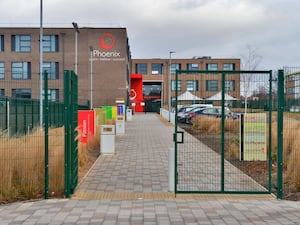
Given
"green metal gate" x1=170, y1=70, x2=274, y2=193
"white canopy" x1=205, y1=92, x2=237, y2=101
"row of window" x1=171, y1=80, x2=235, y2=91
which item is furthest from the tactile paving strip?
"row of window" x1=171, y1=80, x2=235, y2=91

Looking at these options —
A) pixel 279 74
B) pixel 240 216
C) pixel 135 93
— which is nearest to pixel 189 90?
pixel 279 74

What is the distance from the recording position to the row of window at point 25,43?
59812 mm

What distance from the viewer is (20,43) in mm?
60375

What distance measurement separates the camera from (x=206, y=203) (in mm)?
7348

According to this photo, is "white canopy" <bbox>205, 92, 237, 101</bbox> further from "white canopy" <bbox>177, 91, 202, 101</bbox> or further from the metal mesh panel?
the metal mesh panel

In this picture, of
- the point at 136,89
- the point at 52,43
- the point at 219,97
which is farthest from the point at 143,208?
the point at 136,89

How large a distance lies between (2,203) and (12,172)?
2.28 ft

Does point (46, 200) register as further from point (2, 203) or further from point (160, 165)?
point (160, 165)

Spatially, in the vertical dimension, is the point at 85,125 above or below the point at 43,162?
above

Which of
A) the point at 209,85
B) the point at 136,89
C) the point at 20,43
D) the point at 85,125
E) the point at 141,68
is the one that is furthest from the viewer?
the point at 141,68

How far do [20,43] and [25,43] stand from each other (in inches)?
28.7

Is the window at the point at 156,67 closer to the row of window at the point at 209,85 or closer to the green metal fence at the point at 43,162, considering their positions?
the row of window at the point at 209,85

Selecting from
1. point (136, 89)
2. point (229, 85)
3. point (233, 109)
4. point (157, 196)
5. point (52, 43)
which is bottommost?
point (157, 196)

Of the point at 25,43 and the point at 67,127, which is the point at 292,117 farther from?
the point at 25,43
